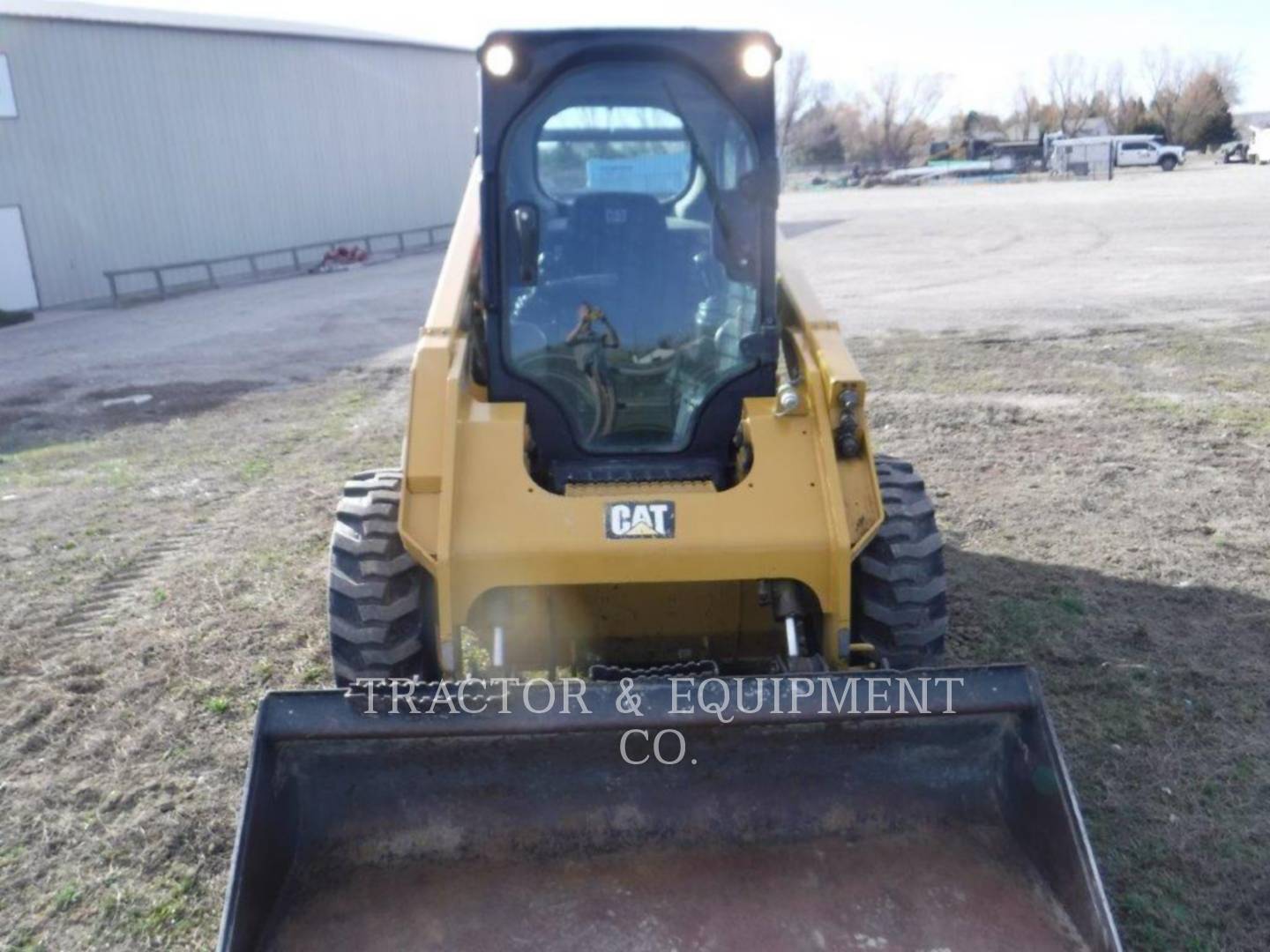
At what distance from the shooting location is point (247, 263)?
2647cm

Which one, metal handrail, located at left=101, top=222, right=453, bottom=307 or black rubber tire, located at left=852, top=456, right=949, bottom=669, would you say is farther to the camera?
metal handrail, located at left=101, top=222, right=453, bottom=307

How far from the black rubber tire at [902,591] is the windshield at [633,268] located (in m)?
0.81

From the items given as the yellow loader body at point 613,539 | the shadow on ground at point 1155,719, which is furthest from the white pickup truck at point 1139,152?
the yellow loader body at point 613,539

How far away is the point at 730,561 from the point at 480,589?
0.79 meters

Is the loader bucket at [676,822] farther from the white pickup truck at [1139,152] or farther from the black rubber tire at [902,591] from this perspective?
the white pickup truck at [1139,152]

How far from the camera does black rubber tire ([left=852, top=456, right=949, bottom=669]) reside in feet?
13.2

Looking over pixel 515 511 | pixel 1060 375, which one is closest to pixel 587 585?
pixel 515 511

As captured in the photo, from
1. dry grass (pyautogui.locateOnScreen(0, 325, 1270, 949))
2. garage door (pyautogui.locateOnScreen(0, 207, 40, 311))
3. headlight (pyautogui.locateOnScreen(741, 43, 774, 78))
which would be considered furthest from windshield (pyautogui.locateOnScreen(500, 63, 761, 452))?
garage door (pyautogui.locateOnScreen(0, 207, 40, 311))

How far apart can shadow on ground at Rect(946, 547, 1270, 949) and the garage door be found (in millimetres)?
19706

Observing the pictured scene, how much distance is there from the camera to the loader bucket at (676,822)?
3092 mm

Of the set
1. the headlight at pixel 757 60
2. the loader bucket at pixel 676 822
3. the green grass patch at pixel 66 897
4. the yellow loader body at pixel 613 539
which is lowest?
the green grass patch at pixel 66 897

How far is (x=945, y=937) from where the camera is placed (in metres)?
3.05

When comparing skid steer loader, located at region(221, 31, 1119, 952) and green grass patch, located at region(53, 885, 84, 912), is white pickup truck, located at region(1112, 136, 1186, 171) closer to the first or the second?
skid steer loader, located at region(221, 31, 1119, 952)

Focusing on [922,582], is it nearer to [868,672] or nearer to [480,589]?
[868,672]
